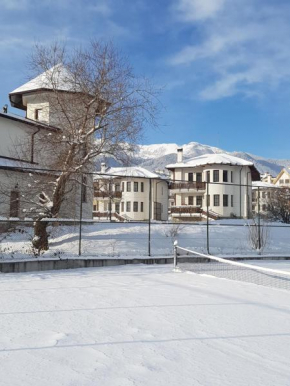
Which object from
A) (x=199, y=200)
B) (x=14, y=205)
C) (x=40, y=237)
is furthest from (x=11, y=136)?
(x=199, y=200)

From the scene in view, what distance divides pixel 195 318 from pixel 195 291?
2521mm

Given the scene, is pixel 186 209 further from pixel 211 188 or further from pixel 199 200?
pixel 199 200

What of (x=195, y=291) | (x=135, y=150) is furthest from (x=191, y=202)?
(x=195, y=291)

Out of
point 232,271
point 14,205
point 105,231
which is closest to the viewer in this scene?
point 232,271

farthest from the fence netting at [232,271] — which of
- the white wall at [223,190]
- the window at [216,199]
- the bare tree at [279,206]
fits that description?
the window at [216,199]

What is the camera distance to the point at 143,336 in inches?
187

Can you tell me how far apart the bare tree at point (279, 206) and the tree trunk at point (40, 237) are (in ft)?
75.2

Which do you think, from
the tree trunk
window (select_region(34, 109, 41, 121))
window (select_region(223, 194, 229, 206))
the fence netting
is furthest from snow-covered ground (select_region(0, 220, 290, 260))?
window (select_region(223, 194, 229, 206))

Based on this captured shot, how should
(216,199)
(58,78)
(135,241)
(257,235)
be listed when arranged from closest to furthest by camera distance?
(58,78)
(257,235)
(135,241)
(216,199)

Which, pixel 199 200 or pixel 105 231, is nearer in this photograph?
pixel 105 231

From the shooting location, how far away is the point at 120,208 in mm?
53781

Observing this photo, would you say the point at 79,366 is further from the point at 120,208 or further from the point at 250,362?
the point at 120,208

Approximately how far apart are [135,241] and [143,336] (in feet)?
47.0

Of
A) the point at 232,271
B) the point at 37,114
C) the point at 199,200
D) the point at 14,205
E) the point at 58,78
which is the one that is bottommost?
the point at 232,271
